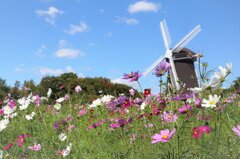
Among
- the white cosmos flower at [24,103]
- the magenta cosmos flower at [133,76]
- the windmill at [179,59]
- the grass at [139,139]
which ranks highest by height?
the windmill at [179,59]

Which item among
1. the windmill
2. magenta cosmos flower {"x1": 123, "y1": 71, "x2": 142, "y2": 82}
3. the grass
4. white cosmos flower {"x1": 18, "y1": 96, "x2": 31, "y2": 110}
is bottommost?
the grass

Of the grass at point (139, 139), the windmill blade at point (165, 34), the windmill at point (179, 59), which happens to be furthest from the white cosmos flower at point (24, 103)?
the windmill blade at point (165, 34)

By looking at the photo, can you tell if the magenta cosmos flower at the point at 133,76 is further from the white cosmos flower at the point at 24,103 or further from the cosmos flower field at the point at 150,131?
the white cosmos flower at the point at 24,103

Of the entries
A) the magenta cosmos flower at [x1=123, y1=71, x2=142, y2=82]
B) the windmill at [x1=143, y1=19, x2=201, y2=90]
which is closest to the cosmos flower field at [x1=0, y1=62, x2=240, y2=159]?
the magenta cosmos flower at [x1=123, y1=71, x2=142, y2=82]

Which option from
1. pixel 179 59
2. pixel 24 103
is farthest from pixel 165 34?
pixel 24 103

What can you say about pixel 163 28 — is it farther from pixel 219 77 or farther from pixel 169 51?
pixel 219 77

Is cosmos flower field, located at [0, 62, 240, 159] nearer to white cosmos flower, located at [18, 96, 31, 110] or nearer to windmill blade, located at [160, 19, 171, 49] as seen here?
white cosmos flower, located at [18, 96, 31, 110]

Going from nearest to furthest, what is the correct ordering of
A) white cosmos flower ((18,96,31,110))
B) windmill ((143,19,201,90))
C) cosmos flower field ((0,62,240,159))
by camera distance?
cosmos flower field ((0,62,240,159)), white cosmos flower ((18,96,31,110)), windmill ((143,19,201,90))

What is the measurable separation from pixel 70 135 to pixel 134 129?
30.1 inches

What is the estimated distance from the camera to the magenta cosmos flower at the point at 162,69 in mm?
3386

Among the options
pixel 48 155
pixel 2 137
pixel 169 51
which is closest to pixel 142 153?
pixel 48 155

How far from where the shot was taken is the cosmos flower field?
3124 millimetres

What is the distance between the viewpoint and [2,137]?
→ 6.70 metres

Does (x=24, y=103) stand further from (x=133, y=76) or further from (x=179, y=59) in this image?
(x=179, y=59)
